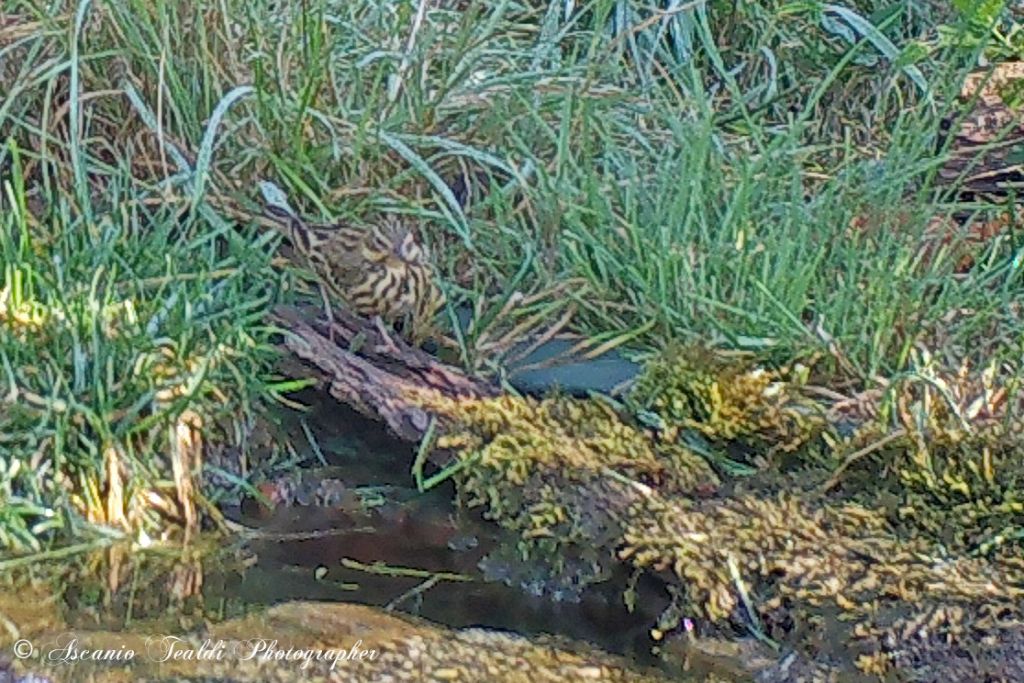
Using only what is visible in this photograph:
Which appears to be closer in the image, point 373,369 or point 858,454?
point 858,454

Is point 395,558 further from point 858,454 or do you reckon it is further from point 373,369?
point 858,454

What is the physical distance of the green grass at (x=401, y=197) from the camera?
7.29 ft

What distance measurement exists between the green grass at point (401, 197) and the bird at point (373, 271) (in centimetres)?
7

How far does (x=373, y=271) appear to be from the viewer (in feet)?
8.14

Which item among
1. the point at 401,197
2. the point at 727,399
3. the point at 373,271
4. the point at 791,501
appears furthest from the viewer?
the point at 401,197

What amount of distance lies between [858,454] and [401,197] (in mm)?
1148

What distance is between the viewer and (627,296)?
261 centimetres

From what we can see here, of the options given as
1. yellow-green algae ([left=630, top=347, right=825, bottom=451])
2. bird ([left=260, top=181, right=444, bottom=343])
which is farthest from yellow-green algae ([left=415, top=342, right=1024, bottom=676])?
bird ([left=260, top=181, right=444, bottom=343])

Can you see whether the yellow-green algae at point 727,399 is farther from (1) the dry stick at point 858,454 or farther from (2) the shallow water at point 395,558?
(2) the shallow water at point 395,558

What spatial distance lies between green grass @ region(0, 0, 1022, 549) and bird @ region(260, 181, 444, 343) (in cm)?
7

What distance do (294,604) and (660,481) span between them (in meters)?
0.55

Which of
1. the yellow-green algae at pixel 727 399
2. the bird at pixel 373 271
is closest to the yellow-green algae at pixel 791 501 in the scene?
the yellow-green algae at pixel 727 399

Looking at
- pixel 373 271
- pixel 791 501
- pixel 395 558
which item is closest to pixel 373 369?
pixel 373 271

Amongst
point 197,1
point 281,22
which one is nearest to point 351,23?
point 281,22
